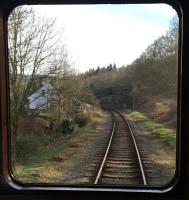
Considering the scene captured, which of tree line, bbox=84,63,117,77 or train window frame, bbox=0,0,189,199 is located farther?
tree line, bbox=84,63,117,77

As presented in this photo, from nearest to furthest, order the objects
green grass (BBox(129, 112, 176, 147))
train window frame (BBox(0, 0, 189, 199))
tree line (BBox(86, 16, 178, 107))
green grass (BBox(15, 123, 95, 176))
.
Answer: train window frame (BBox(0, 0, 189, 199)) < tree line (BBox(86, 16, 178, 107)) < green grass (BBox(129, 112, 176, 147)) < green grass (BBox(15, 123, 95, 176))

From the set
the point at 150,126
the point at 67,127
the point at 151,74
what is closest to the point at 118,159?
the point at 150,126

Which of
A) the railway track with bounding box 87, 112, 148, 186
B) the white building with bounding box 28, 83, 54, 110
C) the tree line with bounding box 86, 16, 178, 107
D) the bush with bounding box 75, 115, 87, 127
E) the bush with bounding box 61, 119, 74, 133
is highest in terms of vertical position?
the tree line with bounding box 86, 16, 178, 107

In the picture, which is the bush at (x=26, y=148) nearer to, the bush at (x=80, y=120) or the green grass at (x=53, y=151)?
the green grass at (x=53, y=151)

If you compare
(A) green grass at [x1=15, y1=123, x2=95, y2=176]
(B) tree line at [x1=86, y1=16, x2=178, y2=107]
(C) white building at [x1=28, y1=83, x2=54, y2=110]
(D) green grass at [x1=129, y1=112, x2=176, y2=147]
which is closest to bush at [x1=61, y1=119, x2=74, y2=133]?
(A) green grass at [x1=15, y1=123, x2=95, y2=176]

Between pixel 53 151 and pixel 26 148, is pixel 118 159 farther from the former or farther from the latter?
pixel 26 148

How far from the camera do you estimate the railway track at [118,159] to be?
2.29 meters

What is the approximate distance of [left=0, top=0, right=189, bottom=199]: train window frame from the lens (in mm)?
1942

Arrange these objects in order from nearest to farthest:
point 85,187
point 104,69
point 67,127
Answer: point 85,187
point 104,69
point 67,127

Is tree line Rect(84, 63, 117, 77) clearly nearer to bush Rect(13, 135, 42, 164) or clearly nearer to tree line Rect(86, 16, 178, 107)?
tree line Rect(86, 16, 178, 107)

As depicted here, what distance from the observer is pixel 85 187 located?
2125mm

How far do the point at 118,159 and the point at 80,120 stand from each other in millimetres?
396

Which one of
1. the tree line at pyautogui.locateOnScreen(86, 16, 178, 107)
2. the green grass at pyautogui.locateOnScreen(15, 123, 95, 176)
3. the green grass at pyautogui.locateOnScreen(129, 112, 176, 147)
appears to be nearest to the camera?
the tree line at pyautogui.locateOnScreen(86, 16, 178, 107)

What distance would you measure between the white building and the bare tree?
4 centimetres
